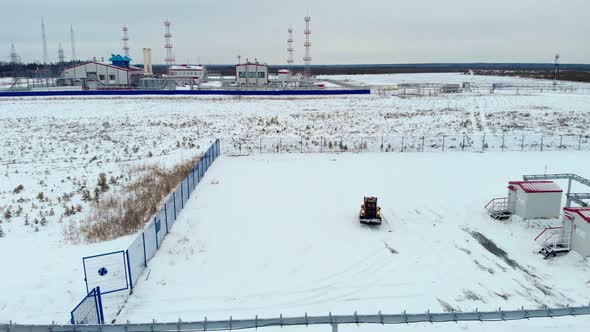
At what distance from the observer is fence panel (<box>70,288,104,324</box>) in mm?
10109

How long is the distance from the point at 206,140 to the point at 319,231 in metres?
21.7

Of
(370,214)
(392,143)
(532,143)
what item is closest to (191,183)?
(370,214)

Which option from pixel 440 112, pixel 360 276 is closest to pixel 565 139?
pixel 440 112

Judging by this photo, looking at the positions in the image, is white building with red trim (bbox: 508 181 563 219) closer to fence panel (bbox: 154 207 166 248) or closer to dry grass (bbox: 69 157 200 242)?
fence panel (bbox: 154 207 166 248)

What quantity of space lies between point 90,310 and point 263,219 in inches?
358

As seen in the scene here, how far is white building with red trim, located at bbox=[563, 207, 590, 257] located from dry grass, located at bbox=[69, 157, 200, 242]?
15.7 meters

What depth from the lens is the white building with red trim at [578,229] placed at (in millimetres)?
14742

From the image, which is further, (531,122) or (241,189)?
(531,122)

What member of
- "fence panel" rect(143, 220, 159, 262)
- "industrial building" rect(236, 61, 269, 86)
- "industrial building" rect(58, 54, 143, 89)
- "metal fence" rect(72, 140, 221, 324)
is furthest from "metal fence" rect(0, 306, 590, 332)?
"industrial building" rect(58, 54, 143, 89)

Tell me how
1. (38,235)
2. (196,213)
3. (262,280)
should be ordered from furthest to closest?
(196,213) → (38,235) → (262,280)

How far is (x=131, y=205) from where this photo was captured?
19875 mm

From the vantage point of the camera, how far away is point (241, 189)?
918 inches

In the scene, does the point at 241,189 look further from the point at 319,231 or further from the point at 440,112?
the point at 440,112

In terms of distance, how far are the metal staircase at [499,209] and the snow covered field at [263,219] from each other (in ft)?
1.83
